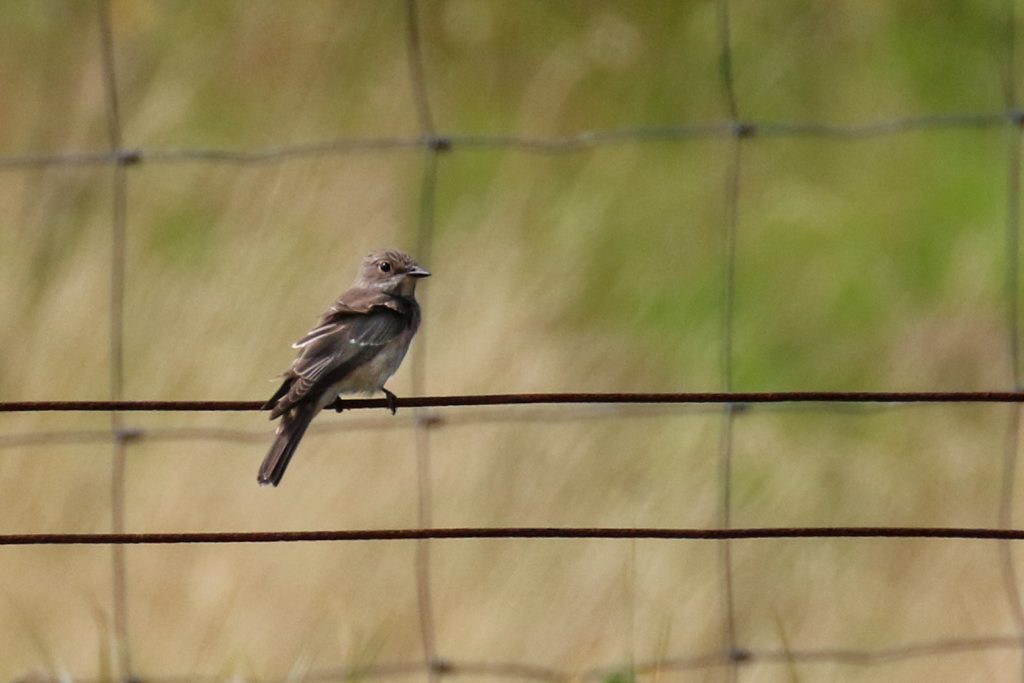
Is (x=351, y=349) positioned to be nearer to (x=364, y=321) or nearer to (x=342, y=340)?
(x=342, y=340)

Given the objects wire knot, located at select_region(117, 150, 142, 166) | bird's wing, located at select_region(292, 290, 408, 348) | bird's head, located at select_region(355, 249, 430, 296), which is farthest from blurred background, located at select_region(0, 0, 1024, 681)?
bird's wing, located at select_region(292, 290, 408, 348)

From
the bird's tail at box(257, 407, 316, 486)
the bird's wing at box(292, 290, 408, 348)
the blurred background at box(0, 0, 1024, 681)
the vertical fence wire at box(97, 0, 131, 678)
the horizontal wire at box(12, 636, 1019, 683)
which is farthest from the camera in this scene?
the blurred background at box(0, 0, 1024, 681)

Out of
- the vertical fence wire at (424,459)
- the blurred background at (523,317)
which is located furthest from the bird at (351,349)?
the blurred background at (523,317)

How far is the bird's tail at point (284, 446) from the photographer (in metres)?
4.81

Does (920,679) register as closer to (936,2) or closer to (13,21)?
(936,2)

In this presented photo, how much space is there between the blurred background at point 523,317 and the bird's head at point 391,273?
301 mm

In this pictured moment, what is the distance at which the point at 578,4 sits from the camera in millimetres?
7758

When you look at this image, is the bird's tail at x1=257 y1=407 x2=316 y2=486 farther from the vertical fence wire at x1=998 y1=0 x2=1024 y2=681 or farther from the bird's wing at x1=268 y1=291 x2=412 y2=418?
the vertical fence wire at x1=998 y1=0 x2=1024 y2=681

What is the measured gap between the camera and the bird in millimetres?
4865

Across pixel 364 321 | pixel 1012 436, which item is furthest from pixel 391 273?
pixel 1012 436

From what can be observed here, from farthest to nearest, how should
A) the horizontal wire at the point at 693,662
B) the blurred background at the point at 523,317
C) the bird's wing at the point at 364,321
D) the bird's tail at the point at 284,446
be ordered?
the blurred background at the point at 523,317 < the horizontal wire at the point at 693,662 < the bird's wing at the point at 364,321 < the bird's tail at the point at 284,446

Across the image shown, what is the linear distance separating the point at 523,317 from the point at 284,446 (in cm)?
163

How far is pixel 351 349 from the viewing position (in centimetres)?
517

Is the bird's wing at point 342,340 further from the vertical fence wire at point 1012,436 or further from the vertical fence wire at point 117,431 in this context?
the vertical fence wire at point 1012,436
